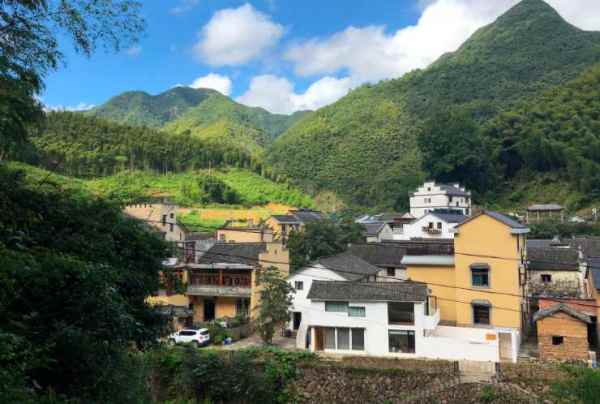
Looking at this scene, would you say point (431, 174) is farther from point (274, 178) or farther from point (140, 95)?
point (140, 95)

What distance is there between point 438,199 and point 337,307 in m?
28.9

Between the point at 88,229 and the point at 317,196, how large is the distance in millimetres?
59294

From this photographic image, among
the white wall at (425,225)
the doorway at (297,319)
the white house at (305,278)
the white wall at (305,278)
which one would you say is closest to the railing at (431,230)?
the white wall at (425,225)

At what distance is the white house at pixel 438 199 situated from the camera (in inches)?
1652

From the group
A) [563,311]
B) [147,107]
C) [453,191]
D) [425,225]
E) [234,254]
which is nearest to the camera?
[563,311]

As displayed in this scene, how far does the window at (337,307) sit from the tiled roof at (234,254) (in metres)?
4.51

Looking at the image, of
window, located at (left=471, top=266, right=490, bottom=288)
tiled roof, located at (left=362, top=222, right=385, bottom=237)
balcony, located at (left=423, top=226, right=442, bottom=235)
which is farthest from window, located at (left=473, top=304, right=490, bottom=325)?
tiled roof, located at (left=362, top=222, right=385, bottom=237)

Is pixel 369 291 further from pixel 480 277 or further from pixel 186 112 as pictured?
pixel 186 112

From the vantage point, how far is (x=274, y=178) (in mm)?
61531

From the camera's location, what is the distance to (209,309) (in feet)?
68.7

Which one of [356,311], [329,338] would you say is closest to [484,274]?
[356,311]

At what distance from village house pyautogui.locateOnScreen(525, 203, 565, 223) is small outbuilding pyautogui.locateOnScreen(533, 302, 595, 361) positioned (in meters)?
26.2

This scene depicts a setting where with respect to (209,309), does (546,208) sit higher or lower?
higher

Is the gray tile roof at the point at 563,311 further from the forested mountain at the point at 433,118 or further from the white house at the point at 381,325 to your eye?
the forested mountain at the point at 433,118
